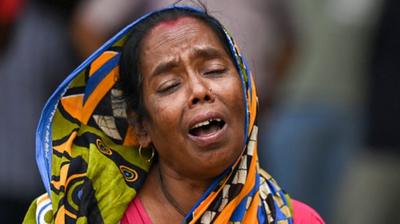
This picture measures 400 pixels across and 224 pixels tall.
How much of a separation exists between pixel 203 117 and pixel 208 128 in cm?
7

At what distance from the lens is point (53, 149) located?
529 cm

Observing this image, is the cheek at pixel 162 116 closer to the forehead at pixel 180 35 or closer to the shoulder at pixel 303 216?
the forehead at pixel 180 35

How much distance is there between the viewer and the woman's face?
505 cm

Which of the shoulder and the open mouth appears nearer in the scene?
the open mouth

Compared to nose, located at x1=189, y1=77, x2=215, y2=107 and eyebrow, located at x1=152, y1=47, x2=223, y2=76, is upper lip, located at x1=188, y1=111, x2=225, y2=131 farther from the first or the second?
eyebrow, located at x1=152, y1=47, x2=223, y2=76

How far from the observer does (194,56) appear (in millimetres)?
5172

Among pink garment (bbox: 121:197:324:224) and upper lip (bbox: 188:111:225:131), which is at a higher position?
upper lip (bbox: 188:111:225:131)

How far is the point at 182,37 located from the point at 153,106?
275 millimetres

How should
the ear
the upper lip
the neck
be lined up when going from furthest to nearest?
the ear
the neck
the upper lip

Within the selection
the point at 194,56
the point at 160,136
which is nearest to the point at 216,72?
the point at 194,56

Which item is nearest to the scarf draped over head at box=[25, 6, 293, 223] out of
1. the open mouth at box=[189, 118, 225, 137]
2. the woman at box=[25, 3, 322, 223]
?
the woman at box=[25, 3, 322, 223]

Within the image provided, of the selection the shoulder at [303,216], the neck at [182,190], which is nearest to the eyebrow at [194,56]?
the neck at [182,190]

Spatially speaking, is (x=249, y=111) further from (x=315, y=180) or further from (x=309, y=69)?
(x=309, y=69)

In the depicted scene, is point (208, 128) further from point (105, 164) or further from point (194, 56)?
point (105, 164)
